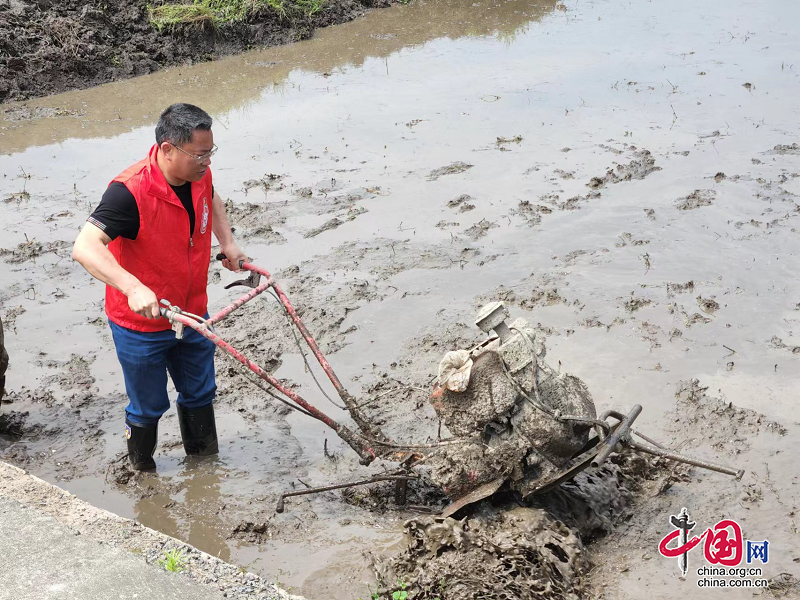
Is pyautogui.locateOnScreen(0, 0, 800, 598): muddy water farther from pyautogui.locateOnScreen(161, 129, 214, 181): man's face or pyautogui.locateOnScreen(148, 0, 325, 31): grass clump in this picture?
pyautogui.locateOnScreen(161, 129, 214, 181): man's face

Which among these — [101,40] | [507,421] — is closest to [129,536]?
[507,421]

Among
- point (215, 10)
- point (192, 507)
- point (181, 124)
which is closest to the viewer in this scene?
point (181, 124)

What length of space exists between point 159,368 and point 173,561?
139cm

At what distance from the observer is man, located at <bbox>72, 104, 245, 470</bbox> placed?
12.8ft

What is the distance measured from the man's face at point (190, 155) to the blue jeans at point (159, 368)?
0.86 metres

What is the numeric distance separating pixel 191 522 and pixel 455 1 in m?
13.5

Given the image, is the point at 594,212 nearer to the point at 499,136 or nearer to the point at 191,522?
the point at 499,136

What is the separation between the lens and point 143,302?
12.2 feet

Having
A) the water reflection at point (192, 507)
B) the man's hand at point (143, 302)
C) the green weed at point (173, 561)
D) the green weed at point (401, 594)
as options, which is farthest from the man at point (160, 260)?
the green weed at point (401, 594)

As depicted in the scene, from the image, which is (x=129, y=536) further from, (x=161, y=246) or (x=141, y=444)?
(x=161, y=246)

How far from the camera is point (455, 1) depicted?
15.8 m

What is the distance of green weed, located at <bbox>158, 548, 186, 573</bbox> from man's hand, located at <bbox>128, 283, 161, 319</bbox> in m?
1.06

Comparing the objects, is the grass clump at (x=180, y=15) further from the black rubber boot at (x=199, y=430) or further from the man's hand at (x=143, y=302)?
the man's hand at (x=143, y=302)

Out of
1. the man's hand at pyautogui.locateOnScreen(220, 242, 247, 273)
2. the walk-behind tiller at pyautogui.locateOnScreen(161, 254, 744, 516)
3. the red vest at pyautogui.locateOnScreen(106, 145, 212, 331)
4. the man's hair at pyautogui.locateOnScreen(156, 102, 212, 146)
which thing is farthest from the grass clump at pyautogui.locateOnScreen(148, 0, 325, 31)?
the walk-behind tiller at pyautogui.locateOnScreen(161, 254, 744, 516)
